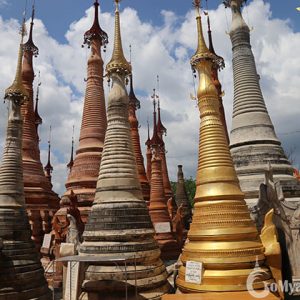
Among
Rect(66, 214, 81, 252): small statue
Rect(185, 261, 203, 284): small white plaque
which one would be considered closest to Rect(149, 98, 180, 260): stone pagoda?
Rect(66, 214, 81, 252): small statue

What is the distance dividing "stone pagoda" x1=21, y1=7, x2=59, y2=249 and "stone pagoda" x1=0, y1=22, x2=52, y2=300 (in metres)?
8.13

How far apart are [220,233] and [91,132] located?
43.1ft

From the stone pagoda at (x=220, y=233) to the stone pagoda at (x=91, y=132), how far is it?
9.33 m

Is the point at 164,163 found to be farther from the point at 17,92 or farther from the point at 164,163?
the point at 17,92

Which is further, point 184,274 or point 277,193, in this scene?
point 277,193

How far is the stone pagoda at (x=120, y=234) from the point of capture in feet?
35.8

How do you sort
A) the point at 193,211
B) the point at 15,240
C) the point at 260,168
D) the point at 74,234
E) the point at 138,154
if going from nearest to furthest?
1. the point at 193,211
2. the point at 15,240
3. the point at 74,234
4. the point at 260,168
5. the point at 138,154

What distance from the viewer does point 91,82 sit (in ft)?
73.8

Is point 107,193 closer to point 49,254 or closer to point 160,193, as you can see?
point 49,254

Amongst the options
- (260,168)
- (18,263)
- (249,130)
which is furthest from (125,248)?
(249,130)

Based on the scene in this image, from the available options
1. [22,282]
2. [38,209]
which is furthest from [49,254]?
[22,282]

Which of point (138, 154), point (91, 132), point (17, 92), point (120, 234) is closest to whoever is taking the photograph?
point (120, 234)

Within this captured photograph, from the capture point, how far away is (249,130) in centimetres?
1669

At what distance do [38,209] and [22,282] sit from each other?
10.7m
